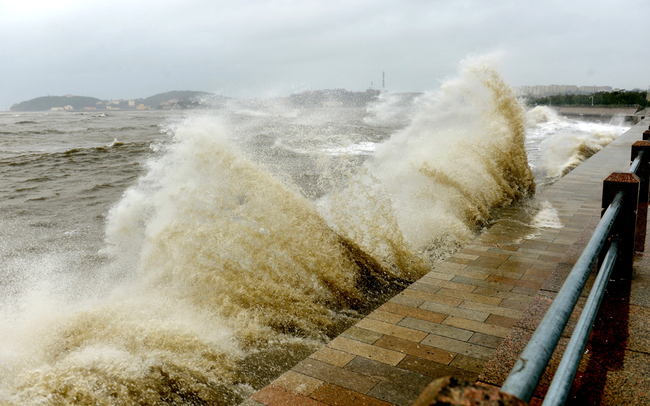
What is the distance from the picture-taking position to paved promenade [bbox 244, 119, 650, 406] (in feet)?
6.95

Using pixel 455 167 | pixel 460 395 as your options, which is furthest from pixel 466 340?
pixel 455 167

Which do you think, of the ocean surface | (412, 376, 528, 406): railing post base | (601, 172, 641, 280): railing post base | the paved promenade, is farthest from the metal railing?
the ocean surface

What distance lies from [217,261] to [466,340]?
8.38 feet

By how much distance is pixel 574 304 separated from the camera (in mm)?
1140

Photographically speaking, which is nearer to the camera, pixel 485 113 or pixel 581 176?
pixel 581 176

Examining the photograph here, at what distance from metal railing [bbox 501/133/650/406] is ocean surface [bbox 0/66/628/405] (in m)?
2.14

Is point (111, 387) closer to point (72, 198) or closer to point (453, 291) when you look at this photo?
point (453, 291)

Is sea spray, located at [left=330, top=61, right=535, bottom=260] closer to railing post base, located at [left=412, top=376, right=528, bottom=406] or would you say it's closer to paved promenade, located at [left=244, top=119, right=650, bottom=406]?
paved promenade, located at [left=244, top=119, right=650, bottom=406]

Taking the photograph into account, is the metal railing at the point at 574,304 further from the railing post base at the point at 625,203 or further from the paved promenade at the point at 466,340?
the paved promenade at the point at 466,340

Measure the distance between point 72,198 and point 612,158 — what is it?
1318cm

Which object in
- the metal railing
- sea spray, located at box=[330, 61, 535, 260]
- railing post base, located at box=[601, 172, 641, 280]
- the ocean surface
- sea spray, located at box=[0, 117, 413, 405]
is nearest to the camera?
the metal railing

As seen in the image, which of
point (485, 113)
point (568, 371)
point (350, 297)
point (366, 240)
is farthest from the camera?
point (485, 113)

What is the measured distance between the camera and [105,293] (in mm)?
4598

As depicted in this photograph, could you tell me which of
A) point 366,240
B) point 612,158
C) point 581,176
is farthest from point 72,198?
point 612,158
